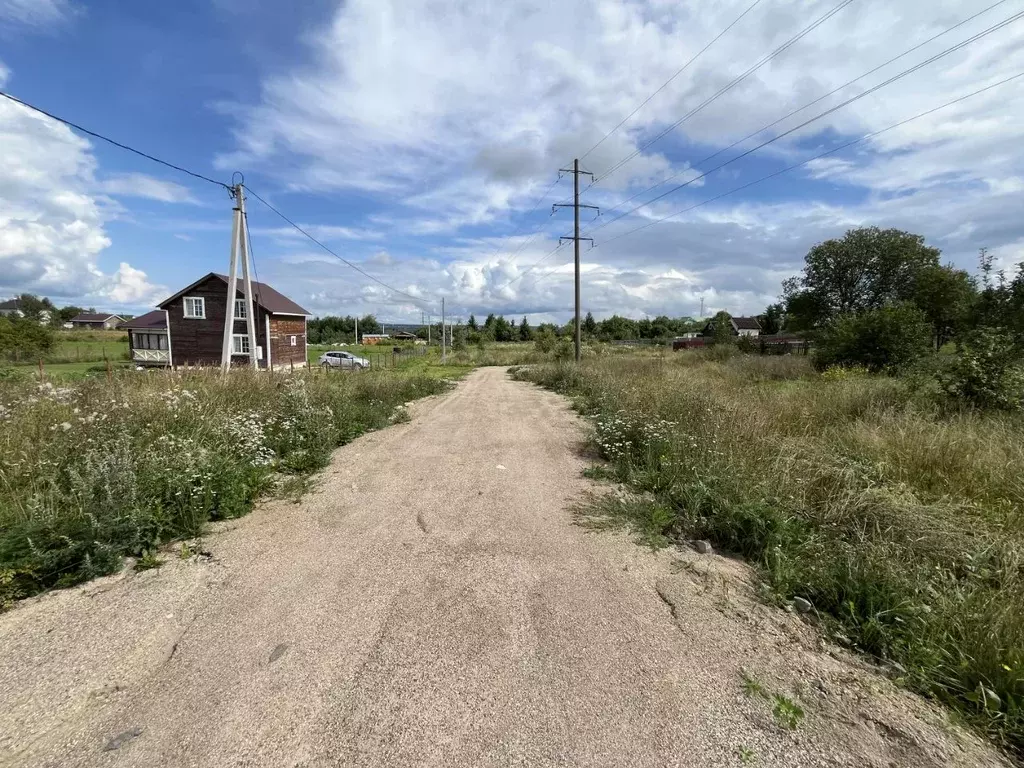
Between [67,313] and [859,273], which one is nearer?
[859,273]

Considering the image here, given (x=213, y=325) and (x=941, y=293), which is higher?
(x=941, y=293)

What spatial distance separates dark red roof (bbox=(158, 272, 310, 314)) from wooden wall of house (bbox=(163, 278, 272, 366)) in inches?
11.7

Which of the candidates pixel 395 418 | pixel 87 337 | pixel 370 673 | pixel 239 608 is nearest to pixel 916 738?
pixel 370 673

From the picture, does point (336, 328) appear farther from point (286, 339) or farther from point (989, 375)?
point (989, 375)

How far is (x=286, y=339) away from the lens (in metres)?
38.1

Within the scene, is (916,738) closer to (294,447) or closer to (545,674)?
(545,674)

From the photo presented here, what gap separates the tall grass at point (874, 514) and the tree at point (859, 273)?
1895 inches

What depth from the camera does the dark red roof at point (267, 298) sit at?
3481cm

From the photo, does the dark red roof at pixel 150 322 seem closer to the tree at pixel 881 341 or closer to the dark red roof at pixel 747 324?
the tree at pixel 881 341

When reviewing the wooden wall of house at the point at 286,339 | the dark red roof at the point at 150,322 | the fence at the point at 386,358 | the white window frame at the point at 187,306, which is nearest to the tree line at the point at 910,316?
the fence at the point at 386,358

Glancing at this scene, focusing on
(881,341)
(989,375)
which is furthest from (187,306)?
(881,341)

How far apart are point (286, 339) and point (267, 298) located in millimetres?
3426

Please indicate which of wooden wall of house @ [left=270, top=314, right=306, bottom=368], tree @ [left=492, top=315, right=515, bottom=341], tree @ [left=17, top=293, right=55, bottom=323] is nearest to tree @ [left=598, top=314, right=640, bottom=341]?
tree @ [left=492, top=315, right=515, bottom=341]

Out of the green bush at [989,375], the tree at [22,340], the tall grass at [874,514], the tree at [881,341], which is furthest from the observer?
the tree at [22,340]
